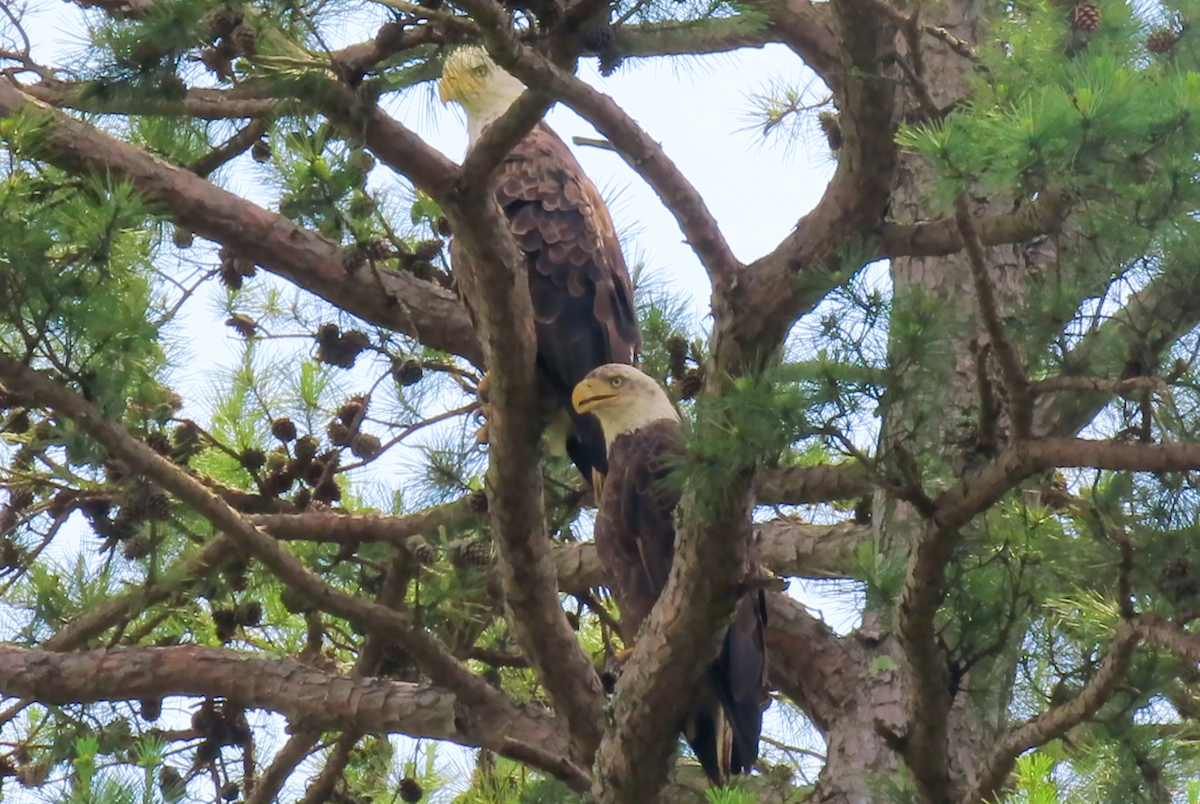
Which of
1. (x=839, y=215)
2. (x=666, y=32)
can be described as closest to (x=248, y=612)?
(x=839, y=215)

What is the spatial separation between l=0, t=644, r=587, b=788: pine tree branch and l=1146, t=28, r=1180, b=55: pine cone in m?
1.95

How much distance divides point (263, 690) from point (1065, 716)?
1.87 metres

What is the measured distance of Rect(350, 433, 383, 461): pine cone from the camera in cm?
411

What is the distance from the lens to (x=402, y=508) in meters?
4.32

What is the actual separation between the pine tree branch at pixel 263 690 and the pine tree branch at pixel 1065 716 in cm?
118

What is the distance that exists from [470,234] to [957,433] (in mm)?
944

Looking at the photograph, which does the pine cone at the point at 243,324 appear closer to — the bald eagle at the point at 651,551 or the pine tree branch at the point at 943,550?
the bald eagle at the point at 651,551

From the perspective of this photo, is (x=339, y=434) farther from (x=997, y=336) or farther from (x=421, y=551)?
(x=997, y=336)

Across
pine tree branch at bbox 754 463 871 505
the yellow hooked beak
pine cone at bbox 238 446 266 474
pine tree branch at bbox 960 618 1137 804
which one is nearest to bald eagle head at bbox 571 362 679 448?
the yellow hooked beak

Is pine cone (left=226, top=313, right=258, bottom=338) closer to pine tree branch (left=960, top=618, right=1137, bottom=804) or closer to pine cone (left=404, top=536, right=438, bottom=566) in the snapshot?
pine cone (left=404, top=536, right=438, bottom=566)

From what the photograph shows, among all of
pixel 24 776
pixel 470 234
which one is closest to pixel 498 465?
pixel 470 234

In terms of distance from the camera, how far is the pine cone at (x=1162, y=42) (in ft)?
9.63

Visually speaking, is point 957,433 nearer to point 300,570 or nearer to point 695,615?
point 695,615

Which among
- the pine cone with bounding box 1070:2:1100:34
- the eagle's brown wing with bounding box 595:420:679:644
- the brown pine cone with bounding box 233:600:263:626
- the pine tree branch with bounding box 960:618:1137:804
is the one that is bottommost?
the pine tree branch with bounding box 960:618:1137:804
